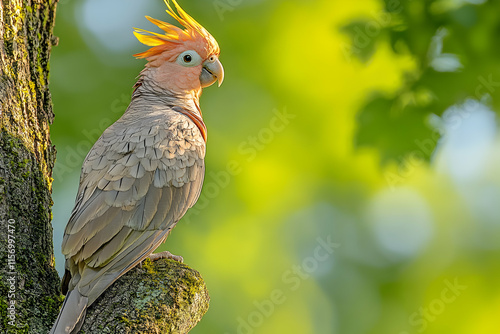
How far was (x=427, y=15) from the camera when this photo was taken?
4.15 metres

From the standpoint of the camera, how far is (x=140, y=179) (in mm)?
4414

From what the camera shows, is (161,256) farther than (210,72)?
No

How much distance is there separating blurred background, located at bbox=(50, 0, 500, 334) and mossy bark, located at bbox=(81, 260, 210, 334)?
4781 millimetres

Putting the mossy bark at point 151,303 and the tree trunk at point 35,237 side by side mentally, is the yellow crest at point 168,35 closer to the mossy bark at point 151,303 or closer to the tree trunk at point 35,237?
the tree trunk at point 35,237

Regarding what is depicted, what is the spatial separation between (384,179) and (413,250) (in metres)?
1.71

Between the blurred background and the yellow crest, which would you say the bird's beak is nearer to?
the yellow crest

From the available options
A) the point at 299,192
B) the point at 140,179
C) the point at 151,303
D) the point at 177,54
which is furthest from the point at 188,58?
the point at 299,192

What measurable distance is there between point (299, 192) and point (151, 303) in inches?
271

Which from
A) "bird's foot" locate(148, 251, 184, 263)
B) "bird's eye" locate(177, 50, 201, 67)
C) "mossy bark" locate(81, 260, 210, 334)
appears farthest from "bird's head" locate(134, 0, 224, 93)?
"mossy bark" locate(81, 260, 210, 334)

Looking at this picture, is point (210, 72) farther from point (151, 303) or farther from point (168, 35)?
point (151, 303)

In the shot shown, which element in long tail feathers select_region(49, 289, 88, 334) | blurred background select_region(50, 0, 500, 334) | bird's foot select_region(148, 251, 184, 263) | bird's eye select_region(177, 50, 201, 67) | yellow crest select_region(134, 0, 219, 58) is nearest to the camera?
long tail feathers select_region(49, 289, 88, 334)

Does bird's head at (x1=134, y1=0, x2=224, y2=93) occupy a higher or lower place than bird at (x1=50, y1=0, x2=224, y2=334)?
higher

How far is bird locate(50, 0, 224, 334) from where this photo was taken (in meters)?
3.87

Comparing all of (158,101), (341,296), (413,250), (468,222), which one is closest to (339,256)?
(341,296)
